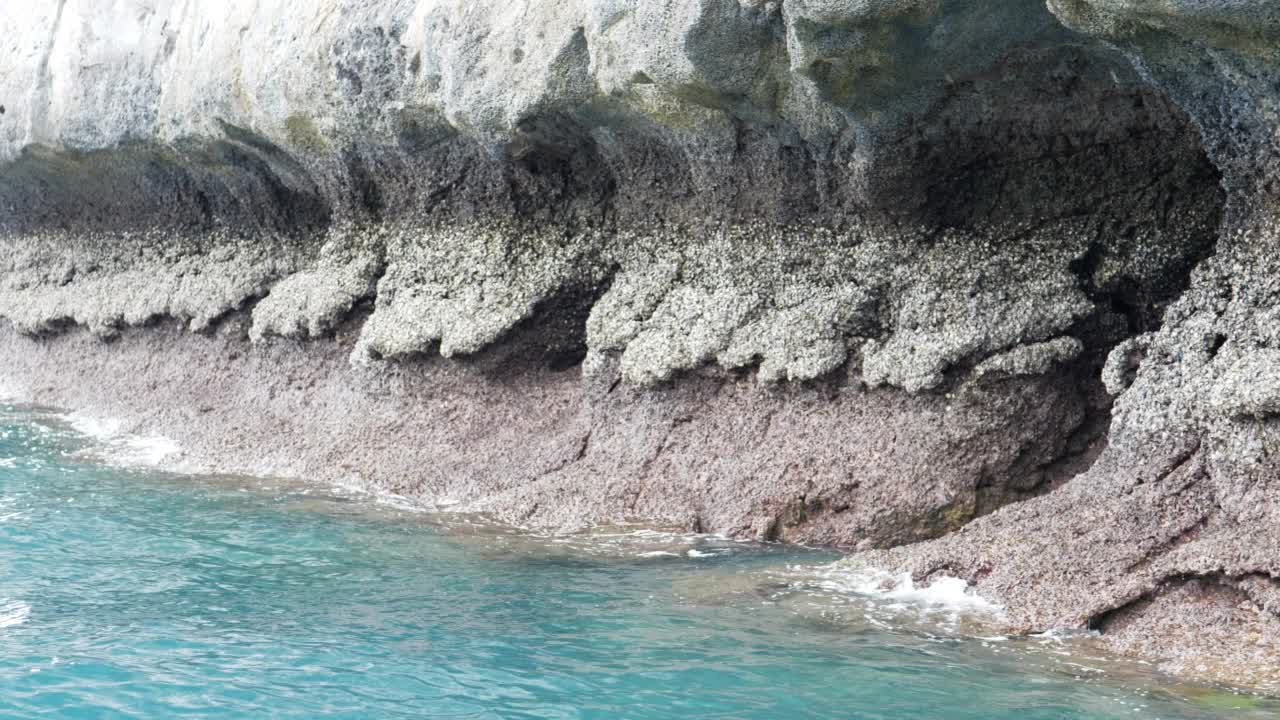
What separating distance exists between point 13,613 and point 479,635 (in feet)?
6.23

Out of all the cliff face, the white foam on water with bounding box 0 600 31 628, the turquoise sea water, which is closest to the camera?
the turquoise sea water

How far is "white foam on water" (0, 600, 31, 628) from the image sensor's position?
5689 mm

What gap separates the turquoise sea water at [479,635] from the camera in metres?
4.68

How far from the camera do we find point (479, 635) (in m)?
5.46

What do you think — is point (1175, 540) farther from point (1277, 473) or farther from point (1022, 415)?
point (1022, 415)

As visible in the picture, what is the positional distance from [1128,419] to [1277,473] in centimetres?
78

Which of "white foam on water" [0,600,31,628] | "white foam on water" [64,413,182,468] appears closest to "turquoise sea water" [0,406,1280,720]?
"white foam on water" [0,600,31,628]

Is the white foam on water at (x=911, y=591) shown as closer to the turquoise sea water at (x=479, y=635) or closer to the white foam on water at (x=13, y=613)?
the turquoise sea water at (x=479, y=635)

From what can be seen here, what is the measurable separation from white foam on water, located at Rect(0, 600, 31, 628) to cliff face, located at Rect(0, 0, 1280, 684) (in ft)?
8.30

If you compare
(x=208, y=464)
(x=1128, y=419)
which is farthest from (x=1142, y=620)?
(x=208, y=464)

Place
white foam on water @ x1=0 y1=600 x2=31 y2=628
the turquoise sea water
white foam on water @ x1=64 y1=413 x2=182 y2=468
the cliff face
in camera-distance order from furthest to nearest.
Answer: white foam on water @ x1=64 y1=413 x2=182 y2=468, white foam on water @ x1=0 y1=600 x2=31 y2=628, the cliff face, the turquoise sea water

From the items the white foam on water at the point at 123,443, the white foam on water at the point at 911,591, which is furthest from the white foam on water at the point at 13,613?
the white foam on water at the point at 123,443

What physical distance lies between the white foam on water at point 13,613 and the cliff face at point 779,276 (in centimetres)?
253

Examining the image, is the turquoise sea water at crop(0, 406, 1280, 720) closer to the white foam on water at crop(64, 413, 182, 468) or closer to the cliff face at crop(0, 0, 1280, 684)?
the cliff face at crop(0, 0, 1280, 684)
